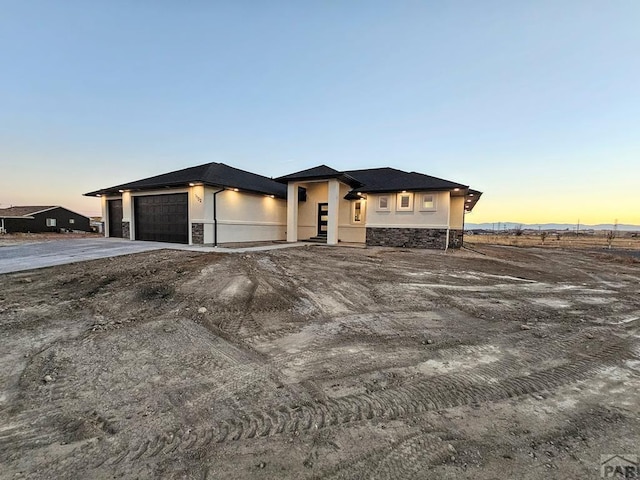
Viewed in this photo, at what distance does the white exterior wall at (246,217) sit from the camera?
14.7 m

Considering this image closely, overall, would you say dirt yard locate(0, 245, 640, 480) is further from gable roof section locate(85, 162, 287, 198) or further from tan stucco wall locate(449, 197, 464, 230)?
tan stucco wall locate(449, 197, 464, 230)

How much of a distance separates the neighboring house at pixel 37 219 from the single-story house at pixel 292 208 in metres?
30.5

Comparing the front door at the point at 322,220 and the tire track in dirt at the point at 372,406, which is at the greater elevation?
the front door at the point at 322,220

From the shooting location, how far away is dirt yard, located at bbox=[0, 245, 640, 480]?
1827 mm

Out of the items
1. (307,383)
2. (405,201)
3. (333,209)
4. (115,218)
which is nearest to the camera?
(307,383)

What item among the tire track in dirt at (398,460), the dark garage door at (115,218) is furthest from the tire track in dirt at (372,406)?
the dark garage door at (115,218)

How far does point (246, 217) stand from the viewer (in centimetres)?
1650

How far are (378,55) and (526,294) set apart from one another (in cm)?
1526

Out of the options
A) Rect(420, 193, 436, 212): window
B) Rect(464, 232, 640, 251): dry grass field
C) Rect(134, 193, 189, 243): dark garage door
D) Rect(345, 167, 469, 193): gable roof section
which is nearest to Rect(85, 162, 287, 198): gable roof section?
Rect(134, 193, 189, 243): dark garage door

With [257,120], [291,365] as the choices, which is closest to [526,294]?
[291,365]

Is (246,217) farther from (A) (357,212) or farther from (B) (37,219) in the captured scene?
(B) (37,219)

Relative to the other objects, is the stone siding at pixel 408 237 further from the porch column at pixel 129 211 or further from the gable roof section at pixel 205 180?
the porch column at pixel 129 211

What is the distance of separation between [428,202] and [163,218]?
15.4 m

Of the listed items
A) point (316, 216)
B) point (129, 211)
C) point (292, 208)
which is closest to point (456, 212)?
point (316, 216)
